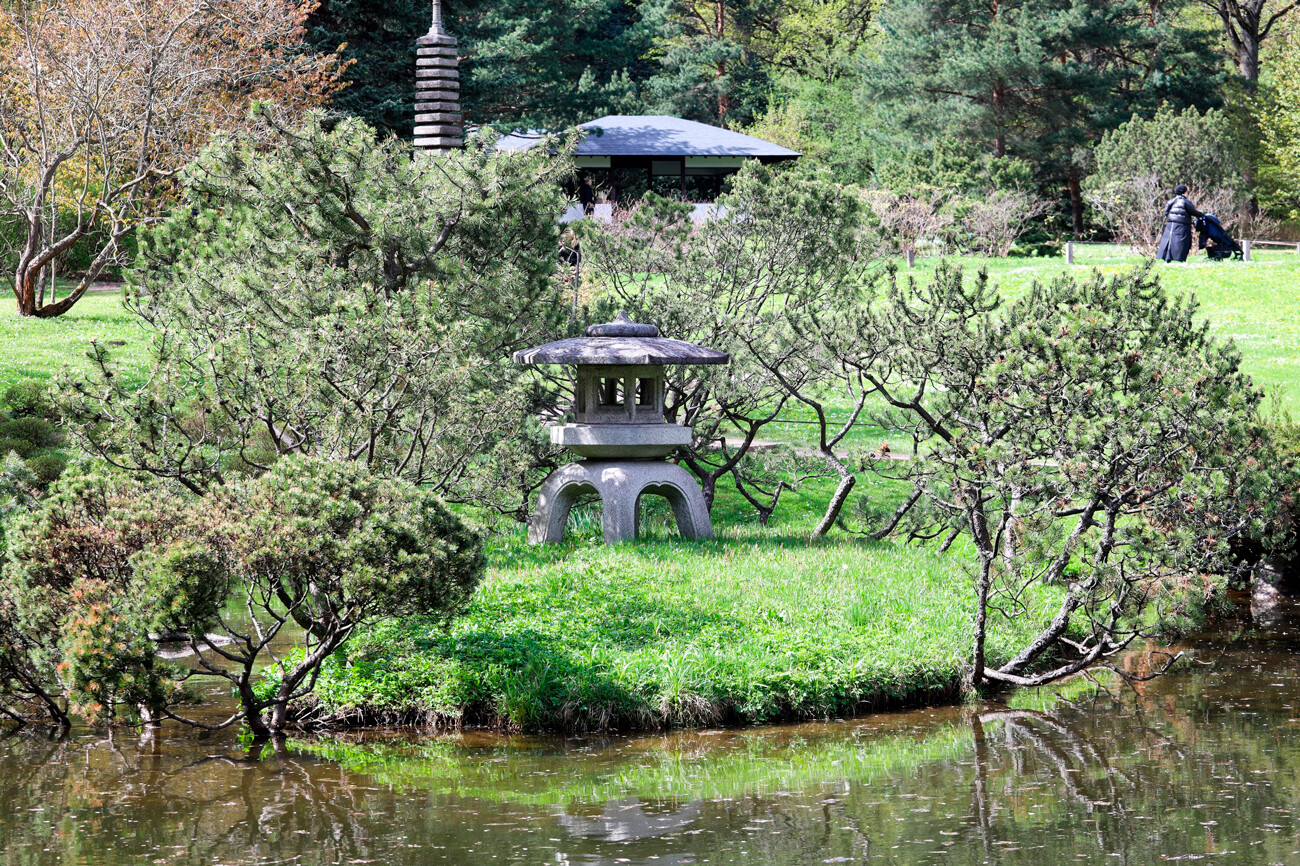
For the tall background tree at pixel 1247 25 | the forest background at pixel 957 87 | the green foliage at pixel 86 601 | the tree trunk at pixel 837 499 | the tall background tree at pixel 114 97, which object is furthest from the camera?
the tall background tree at pixel 1247 25

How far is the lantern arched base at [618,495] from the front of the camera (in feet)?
39.6

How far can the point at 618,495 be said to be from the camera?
39.5ft

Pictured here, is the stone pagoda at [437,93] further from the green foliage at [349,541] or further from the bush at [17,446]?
the green foliage at [349,541]

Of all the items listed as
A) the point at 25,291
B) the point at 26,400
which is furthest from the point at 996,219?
the point at 26,400

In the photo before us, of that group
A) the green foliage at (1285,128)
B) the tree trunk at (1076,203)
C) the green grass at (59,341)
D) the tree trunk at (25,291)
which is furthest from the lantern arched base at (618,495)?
the green foliage at (1285,128)

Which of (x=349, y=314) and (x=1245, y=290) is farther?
(x=1245, y=290)

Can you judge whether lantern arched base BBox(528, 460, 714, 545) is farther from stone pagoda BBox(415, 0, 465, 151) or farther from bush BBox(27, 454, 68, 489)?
bush BBox(27, 454, 68, 489)

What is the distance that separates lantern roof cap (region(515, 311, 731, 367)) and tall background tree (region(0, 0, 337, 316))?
31.6ft

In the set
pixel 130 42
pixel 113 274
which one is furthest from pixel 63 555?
pixel 113 274

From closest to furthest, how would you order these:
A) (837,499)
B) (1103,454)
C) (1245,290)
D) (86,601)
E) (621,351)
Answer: (86,601), (1103,454), (621,351), (837,499), (1245,290)

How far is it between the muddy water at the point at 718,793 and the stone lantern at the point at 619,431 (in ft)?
12.1

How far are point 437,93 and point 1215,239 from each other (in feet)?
63.6

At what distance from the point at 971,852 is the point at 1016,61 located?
32.9 metres

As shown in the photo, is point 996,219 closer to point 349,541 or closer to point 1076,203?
point 1076,203
